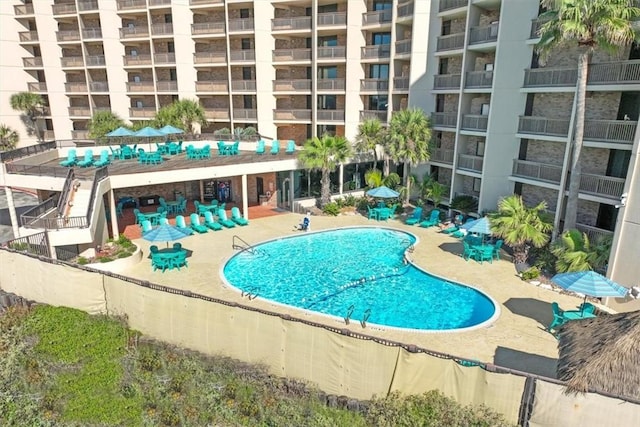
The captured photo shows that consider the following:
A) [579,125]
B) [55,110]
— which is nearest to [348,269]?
[579,125]

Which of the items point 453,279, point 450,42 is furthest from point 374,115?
point 453,279

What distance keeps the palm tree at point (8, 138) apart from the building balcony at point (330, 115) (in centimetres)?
3290

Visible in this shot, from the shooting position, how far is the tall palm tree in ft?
93.1

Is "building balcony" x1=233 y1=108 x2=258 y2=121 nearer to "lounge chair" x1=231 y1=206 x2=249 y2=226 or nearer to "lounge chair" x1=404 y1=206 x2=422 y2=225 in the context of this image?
"lounge chair" x1=231 y1=206 x2=249 y2=226

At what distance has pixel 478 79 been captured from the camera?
86.9ft

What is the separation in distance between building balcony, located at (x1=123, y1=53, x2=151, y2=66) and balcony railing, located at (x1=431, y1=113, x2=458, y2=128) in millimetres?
28814

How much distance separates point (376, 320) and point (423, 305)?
2592 mm

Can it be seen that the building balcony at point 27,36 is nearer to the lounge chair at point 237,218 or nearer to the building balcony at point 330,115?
the building balcony at point 330,115

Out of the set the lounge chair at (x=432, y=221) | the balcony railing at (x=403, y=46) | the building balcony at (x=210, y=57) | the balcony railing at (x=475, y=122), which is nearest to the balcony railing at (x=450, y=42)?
the balcony railing at (x=403, y=46)

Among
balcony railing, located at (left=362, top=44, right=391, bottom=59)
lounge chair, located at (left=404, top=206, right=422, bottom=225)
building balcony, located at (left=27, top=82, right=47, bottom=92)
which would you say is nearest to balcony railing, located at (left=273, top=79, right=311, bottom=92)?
balcony railing, located at (left=362, top=44, right=391, bottom=59)

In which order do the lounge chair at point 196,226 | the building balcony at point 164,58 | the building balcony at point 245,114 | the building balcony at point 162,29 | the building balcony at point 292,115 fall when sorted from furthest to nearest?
1. the building balcony at point 164,58
2. the building balcony at point 162,29
3. the building balcony at point 245,114
4. the building balcony at point 292,115
5. the lounge chair at point 196,226

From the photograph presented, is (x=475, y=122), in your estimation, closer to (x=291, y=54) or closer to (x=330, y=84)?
(x=330, y=84)

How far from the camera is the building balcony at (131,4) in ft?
132

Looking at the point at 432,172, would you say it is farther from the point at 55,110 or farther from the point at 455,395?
the point at 55,110
